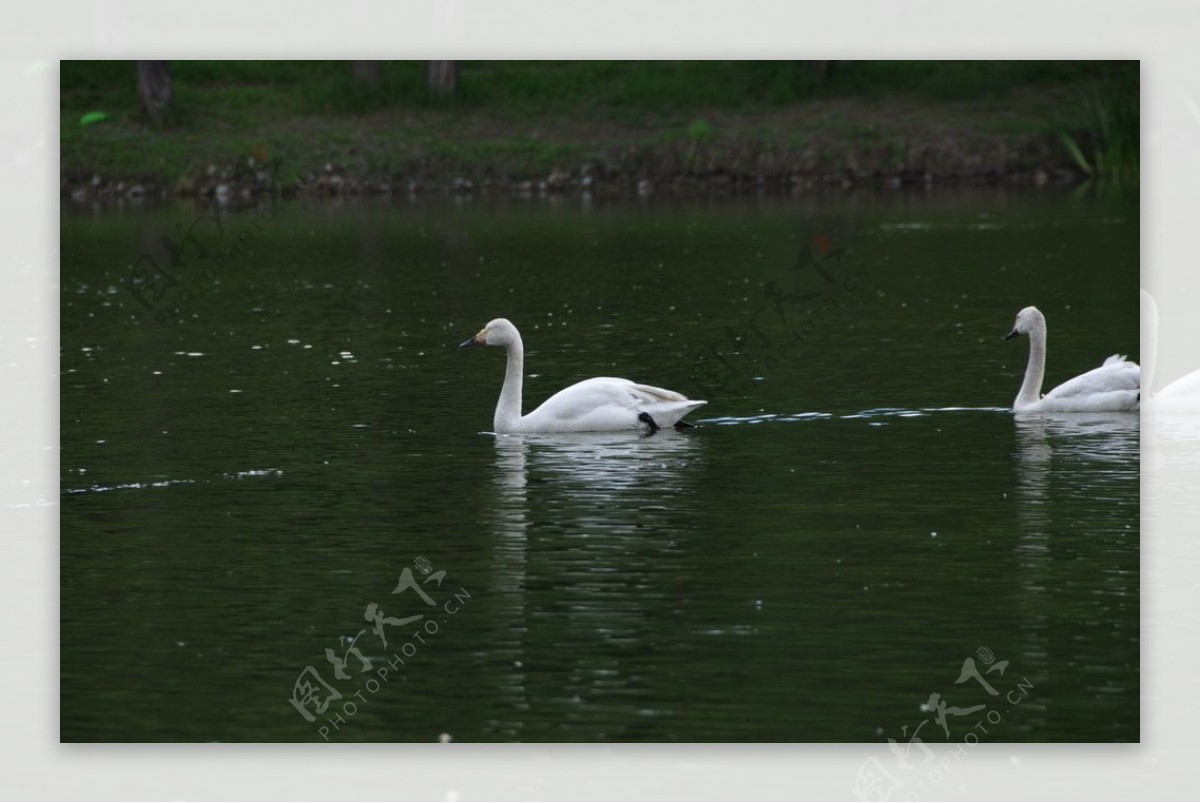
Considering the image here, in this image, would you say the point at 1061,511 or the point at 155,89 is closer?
the point at 1061,511

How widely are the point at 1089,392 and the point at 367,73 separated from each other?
2562 centimetres

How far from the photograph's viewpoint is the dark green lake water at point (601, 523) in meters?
9.59

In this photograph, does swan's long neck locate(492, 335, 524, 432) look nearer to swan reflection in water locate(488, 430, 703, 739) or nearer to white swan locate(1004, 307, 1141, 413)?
swan reflection in water locate(488, 430, 703, 739)

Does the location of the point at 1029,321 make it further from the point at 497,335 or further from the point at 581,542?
the point at 581,542

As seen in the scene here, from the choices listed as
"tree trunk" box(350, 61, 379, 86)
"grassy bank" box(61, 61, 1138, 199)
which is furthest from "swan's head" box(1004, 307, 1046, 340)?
"tree trunk" box(350, 61, 379, 86)

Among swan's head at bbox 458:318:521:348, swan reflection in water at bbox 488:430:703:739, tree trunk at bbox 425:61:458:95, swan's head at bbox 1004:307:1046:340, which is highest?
tree trunk at bbox 425:61:458:95

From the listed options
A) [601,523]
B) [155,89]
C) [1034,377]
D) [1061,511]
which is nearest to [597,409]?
[601,523]

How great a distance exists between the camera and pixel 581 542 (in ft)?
40.8

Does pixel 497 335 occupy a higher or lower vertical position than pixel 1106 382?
higher

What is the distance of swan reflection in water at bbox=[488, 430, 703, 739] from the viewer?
1010 cm

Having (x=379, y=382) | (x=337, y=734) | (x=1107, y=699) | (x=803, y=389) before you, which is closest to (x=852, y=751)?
(x=1107, y=699)

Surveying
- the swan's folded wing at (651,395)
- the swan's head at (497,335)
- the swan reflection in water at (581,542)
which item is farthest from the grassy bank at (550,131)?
the swan reflection in water at (581,542)

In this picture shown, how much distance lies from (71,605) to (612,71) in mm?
28721

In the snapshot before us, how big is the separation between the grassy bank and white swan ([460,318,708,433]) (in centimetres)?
1856
